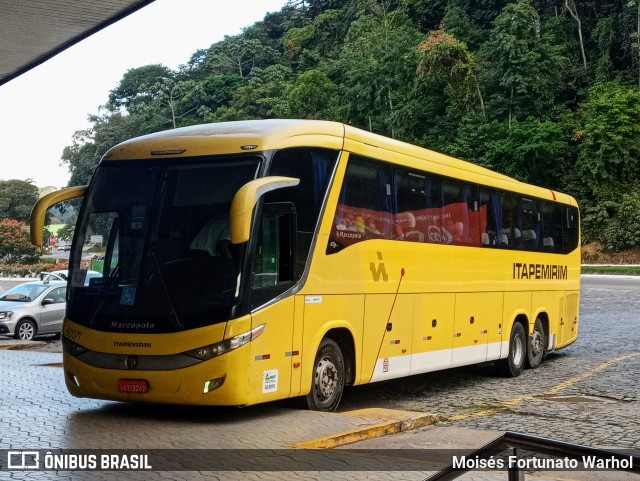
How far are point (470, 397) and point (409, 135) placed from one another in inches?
2109

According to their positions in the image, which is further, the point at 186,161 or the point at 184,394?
the point at 186,161

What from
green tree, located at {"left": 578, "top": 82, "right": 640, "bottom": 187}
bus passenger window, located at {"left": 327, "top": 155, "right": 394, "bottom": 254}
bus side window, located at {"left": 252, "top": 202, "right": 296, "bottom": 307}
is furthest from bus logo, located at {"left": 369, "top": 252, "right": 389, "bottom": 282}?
green tree, located at {"left": 578, "top": 82, "right": 640, "bottom": 187}

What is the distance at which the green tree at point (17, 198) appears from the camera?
321ft

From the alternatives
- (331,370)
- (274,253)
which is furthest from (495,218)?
(274,253)

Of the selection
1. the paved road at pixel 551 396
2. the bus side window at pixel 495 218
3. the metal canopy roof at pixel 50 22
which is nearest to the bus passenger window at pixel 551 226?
the bus side window at pixel 495 218

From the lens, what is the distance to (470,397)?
14.4 m

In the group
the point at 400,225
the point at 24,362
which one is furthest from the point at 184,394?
the point at 24,362

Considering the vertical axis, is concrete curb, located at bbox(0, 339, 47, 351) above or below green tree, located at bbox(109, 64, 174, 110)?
below

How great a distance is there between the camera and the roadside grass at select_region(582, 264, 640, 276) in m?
48.5

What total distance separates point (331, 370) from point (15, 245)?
5984 cm

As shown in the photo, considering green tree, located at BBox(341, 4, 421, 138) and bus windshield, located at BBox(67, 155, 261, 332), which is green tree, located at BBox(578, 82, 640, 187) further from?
bus windshield, located at BBox(67, 155, 261, 332)

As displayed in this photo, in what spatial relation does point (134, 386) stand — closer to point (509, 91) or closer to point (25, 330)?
point (25, 330)

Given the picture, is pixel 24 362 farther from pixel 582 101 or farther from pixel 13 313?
pixel 582 101

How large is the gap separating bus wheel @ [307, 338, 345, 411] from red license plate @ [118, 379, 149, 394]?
6.67 ft
